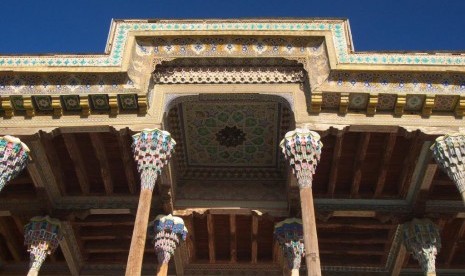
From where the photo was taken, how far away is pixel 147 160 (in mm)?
9148

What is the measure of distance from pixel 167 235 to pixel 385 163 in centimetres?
467

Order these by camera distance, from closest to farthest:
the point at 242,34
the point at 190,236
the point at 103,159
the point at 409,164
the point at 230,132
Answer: the point at 242,34 → the point at 409,164 → the point at 103,159 → the point at 230,132 → the point at 190,236

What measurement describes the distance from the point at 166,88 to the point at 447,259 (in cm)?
820

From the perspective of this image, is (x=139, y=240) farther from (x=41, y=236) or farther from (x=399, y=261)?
(x=399, y=261)

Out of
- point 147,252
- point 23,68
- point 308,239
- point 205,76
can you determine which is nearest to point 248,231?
point 147,252

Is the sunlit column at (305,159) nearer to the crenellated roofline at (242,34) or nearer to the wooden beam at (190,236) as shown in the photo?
the crenellated roofline at (242,34)

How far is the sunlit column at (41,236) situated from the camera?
11145 mm

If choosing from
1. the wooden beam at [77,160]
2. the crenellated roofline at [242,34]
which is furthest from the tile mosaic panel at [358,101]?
the wooden beam at [77,160]

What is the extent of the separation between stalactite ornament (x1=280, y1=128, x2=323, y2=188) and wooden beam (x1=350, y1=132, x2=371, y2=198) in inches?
68.6

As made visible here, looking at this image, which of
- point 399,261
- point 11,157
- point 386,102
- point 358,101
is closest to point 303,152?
point 358,101

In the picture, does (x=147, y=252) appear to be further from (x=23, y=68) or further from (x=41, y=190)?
(x=23, y=68)

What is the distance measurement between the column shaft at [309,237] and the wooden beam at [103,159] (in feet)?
14.1

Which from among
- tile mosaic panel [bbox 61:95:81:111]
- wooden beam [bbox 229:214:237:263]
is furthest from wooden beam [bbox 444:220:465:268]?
tile mosaic panel [bbox 61:95:81:111]

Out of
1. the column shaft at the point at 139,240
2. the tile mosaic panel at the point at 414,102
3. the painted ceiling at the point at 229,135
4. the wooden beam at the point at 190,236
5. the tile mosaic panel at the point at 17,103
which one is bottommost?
the column shaft at the point at 139,240
